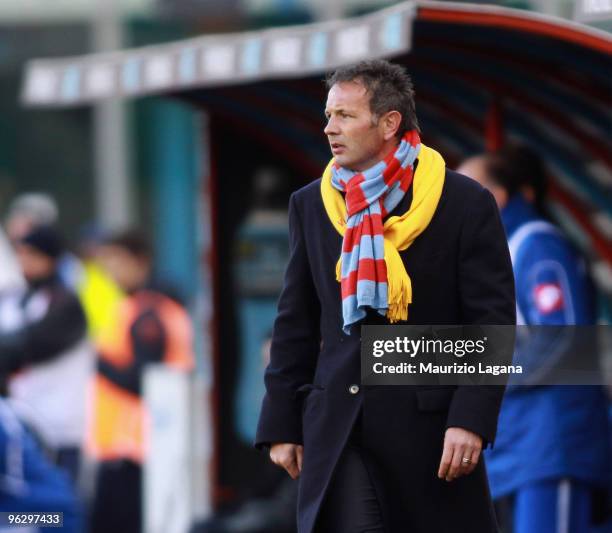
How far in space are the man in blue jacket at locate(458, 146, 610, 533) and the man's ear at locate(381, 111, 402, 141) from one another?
151cm

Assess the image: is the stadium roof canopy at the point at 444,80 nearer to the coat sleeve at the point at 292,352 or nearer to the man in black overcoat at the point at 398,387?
the man in black overcoat at the point at 398,387

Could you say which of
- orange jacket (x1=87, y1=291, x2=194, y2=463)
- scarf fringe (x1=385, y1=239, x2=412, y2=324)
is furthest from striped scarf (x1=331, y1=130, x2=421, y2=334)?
orange jacket (x1=87, y1=291, x2=194, y2=463)

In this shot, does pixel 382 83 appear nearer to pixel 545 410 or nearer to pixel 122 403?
pixel 545 410

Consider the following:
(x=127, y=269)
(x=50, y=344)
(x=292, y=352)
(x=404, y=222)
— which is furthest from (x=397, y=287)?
(x=127, y=269)

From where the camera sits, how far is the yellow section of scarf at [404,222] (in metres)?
4.45

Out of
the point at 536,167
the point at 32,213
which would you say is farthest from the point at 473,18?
the point at 32,213

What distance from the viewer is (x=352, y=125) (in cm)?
451

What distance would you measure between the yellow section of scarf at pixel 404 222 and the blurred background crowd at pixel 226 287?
1.36 meters

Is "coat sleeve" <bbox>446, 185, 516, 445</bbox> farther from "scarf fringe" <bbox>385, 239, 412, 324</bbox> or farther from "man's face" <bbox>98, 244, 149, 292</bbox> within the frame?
"man's face" <bbox>98, 244, 149, 292</bbox>

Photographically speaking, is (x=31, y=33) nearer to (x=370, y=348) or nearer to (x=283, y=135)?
(x=283, y=135)

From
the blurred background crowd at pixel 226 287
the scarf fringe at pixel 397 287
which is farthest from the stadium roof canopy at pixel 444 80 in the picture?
the scarf fringe at pixel 397 287

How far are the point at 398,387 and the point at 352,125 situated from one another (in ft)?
2.25

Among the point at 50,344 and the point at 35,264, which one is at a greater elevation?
the point at 35,264

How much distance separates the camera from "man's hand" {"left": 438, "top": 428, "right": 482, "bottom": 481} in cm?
438
